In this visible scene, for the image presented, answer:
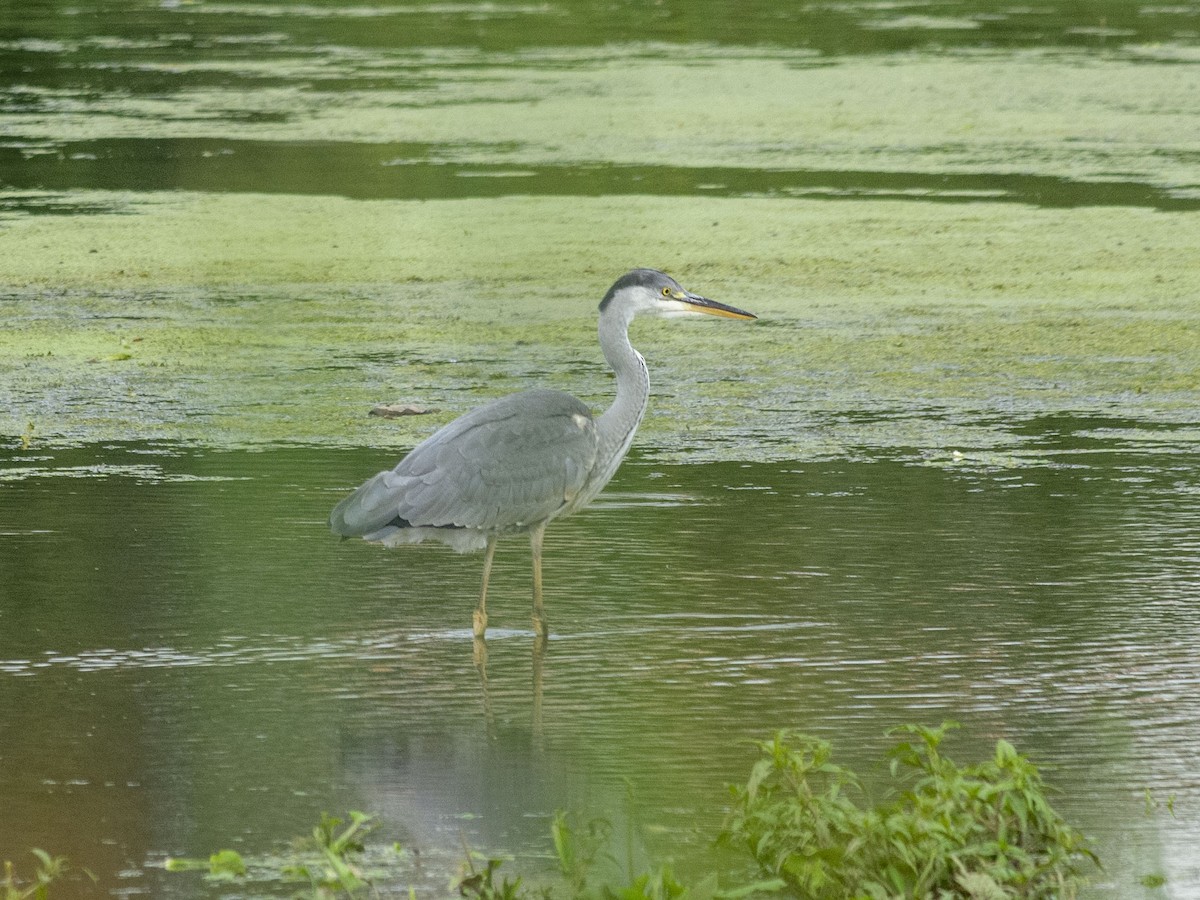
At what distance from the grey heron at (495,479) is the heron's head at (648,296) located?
319 millimetres

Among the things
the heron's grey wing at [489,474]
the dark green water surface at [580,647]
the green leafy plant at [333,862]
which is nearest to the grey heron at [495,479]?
the heron's grey wing at [489,474]

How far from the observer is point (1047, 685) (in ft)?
17.4

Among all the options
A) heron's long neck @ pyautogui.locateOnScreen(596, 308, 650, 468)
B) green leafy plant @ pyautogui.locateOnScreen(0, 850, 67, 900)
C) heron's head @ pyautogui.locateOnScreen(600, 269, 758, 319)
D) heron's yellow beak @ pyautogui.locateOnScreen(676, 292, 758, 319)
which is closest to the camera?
green leafy plant @ pyautogui.locateOnScreen(0, 850, 67, 900)


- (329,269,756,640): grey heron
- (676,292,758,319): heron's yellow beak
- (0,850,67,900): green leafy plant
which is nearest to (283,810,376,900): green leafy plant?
(0,850,67,900): green leafy plant

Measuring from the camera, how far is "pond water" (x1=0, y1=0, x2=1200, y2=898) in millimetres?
4793

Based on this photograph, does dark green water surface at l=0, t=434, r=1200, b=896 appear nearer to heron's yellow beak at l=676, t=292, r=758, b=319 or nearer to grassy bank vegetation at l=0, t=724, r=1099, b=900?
grassy bank vegetation at l=0, t=724, r=1099, b=900

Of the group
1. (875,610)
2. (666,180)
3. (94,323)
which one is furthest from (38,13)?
(875,610)

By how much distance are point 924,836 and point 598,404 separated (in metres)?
4.89

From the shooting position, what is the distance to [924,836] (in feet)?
12.2

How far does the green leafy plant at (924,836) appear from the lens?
146 inches

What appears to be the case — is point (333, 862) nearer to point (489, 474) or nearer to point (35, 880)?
point (35, 880)

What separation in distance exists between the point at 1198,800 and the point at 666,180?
30.0 ft

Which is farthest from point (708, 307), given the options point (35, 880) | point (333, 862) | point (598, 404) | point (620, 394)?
point (333, 862)

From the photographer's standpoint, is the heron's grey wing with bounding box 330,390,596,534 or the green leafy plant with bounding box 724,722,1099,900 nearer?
the green leafy plant with bounding box 724,722,1099,900
